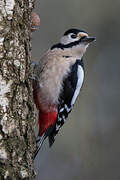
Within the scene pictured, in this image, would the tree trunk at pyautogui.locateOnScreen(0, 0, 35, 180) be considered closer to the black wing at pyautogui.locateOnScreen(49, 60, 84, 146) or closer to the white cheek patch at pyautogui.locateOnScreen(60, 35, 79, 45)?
the black wing at pyautogui.locateOnScreen(49, 60, 84, 146)

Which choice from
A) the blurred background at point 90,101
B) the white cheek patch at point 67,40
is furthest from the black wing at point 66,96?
the blurred background at point 90,101

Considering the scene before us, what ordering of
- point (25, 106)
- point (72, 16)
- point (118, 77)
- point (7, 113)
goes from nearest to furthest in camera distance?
1. point (7, 113)
2. point (25, 106)
3. point (72, 16)
4. point (118, 77)

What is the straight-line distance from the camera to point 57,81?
12.4 ft

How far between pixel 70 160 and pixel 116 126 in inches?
41.6

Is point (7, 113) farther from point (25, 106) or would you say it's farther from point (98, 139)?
point (98, 139)

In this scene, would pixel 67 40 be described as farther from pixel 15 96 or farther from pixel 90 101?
pixel 90 101

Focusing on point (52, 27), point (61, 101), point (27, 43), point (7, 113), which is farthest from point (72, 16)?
point (7, 113)

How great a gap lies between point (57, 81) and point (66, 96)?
7.9 inches

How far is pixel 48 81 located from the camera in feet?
12.2

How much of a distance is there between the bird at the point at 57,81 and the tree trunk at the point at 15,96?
790 mm

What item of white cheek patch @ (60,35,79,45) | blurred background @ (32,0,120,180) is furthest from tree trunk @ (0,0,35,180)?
blurred background @ (32,0,120,180)

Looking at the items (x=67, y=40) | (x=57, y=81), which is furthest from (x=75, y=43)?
(x=57, y=81)

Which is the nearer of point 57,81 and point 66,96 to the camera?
point 57,81

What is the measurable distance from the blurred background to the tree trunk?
3596mm
